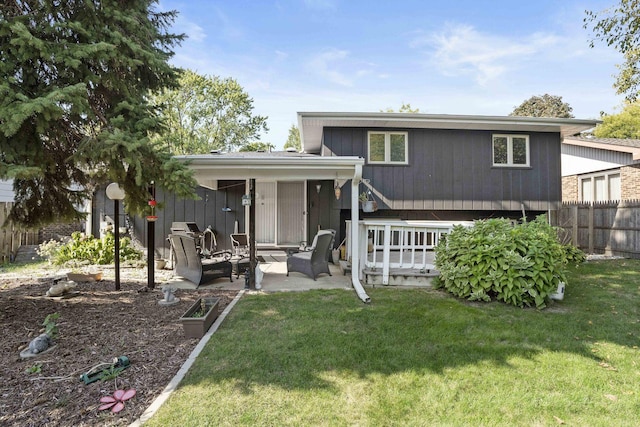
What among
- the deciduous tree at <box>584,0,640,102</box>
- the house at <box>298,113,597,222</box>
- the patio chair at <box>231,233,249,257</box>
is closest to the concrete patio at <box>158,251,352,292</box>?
the patio chair at <box>231,233,249,257</box>

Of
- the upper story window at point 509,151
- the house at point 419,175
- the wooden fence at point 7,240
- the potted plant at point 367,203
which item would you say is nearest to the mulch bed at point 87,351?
the house at point 419,175

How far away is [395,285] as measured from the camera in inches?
236

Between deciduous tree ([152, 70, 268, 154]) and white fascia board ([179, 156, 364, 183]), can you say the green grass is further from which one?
deciduous tree ([152, 70, 268, 154])

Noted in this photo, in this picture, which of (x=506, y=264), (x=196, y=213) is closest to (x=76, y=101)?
(x=506, y=264)

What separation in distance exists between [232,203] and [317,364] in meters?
7.33

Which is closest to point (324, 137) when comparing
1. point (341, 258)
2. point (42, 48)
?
point (341, 258)

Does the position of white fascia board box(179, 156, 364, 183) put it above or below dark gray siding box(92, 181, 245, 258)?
above

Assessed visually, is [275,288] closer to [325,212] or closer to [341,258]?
[341,258]

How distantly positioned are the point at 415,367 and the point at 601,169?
539 inches

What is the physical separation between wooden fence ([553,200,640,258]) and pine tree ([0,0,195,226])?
441 inches

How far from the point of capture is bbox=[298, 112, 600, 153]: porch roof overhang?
8.21 metres

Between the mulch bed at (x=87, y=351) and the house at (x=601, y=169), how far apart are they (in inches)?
524

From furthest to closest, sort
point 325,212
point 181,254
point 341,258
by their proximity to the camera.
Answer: point 325,212, point 341,258, point 181,254

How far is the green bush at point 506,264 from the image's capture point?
4.77 metres
